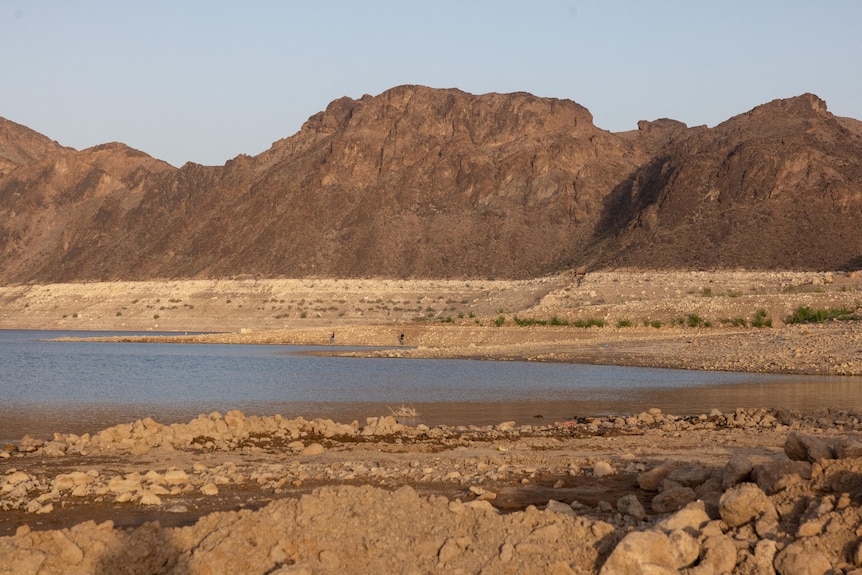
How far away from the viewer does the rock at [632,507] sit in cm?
797

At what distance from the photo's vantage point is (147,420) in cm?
1343

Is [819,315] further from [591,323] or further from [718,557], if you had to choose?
[718,557]

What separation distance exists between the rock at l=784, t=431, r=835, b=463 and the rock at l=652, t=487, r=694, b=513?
854 mm

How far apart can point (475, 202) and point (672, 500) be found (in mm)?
76715

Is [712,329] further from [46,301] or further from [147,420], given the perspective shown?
[46,301]

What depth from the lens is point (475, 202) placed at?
84.5m

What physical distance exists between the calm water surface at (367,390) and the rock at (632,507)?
822cm

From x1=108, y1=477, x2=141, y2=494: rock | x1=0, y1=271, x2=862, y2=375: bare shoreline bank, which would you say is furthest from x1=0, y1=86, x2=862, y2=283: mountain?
x1=108, y1=477, x2=141, y2=494: rock

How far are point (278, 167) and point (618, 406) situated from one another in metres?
77.4

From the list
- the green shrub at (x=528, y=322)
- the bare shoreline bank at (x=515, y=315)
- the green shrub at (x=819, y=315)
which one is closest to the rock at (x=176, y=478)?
the bare shoreline bank at (x=515, y=315)

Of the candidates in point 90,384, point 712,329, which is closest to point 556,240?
point 712,329

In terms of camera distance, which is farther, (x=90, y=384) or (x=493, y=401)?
(x=90, y=384)

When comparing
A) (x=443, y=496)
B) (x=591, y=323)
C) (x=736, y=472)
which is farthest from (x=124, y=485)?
(x=591, y=323)

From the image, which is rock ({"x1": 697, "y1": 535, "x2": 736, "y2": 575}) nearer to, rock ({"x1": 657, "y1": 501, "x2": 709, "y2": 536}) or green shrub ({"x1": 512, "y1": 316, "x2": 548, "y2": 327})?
rock ({"x1": 657, "y1": 501, "x2": 709, "y2": 536})
